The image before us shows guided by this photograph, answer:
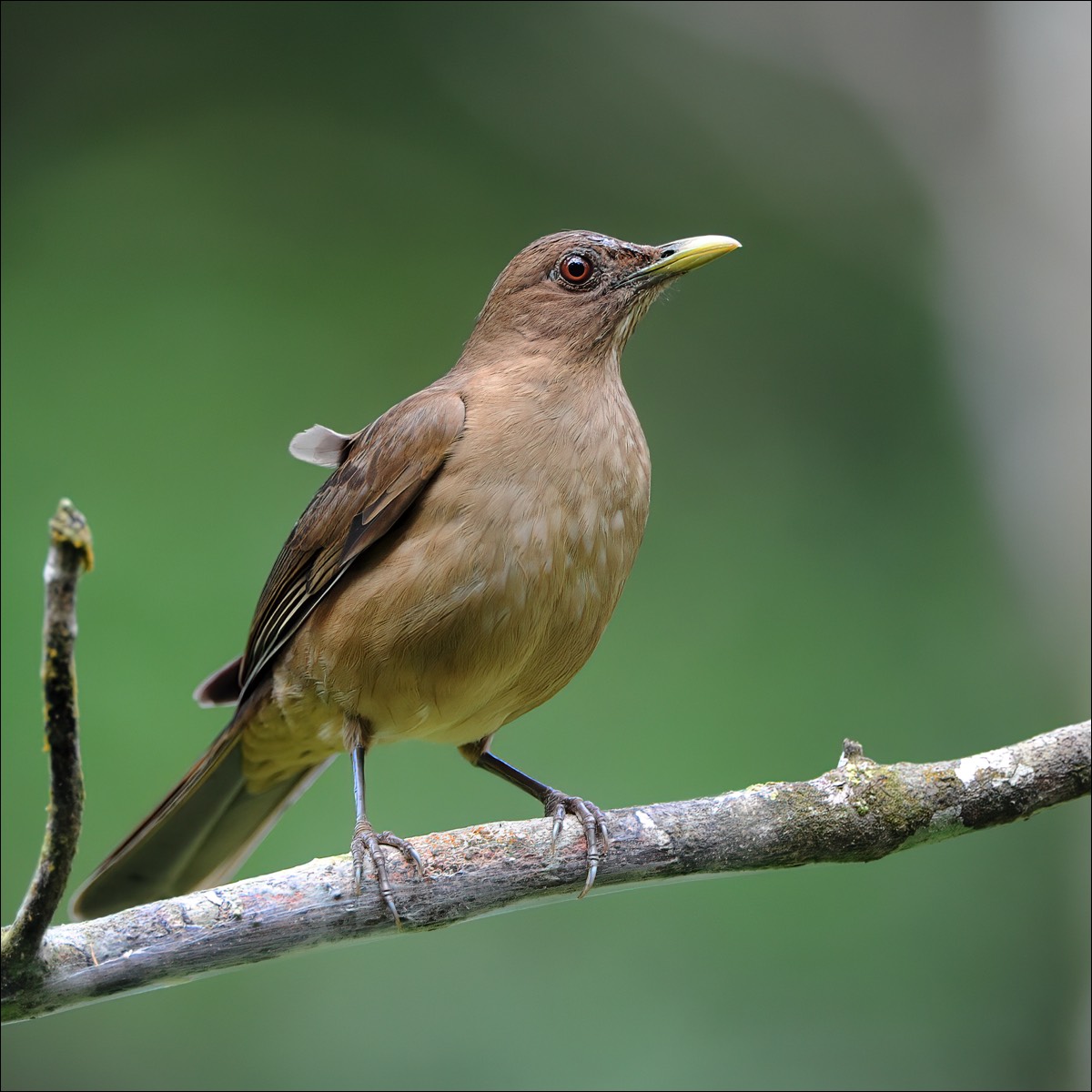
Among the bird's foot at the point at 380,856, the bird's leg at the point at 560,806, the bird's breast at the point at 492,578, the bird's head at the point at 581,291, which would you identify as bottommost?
the bird's foot at the point at 380,856

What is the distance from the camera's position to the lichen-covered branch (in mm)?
1921

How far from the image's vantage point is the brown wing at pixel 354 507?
350 centimetres

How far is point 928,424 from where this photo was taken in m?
8.32

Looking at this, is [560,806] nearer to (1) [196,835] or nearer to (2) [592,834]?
(2) [592,834]

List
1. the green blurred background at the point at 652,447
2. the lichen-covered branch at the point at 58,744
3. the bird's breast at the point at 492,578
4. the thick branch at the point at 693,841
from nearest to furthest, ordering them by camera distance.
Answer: the lichen-covered branch at the point at 58,744
the thick branch at the point at 693,841
the bird's breast at the point at 492,578
the green blurred background at the point at 652,447

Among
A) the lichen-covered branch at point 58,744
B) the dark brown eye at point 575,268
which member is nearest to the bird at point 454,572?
the dark brown eye at point 575,268

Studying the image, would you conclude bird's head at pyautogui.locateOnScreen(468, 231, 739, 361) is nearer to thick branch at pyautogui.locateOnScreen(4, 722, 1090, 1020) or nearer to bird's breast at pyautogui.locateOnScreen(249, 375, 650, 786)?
bird's breast at pyautogui.locateOnScreen(249, 375, 650, 786)

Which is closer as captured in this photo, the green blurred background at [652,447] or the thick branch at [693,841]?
the thick branch at [693,841]

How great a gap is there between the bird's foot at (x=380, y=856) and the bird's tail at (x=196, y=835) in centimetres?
96

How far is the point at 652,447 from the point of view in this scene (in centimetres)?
833

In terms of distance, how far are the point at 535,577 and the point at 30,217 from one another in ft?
19.6

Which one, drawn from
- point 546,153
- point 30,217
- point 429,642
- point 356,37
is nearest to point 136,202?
point 30,217

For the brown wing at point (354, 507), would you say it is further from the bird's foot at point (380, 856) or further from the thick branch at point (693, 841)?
the thick branch at point (693, 841)

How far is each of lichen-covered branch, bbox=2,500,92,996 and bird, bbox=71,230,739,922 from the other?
0.77 metres
